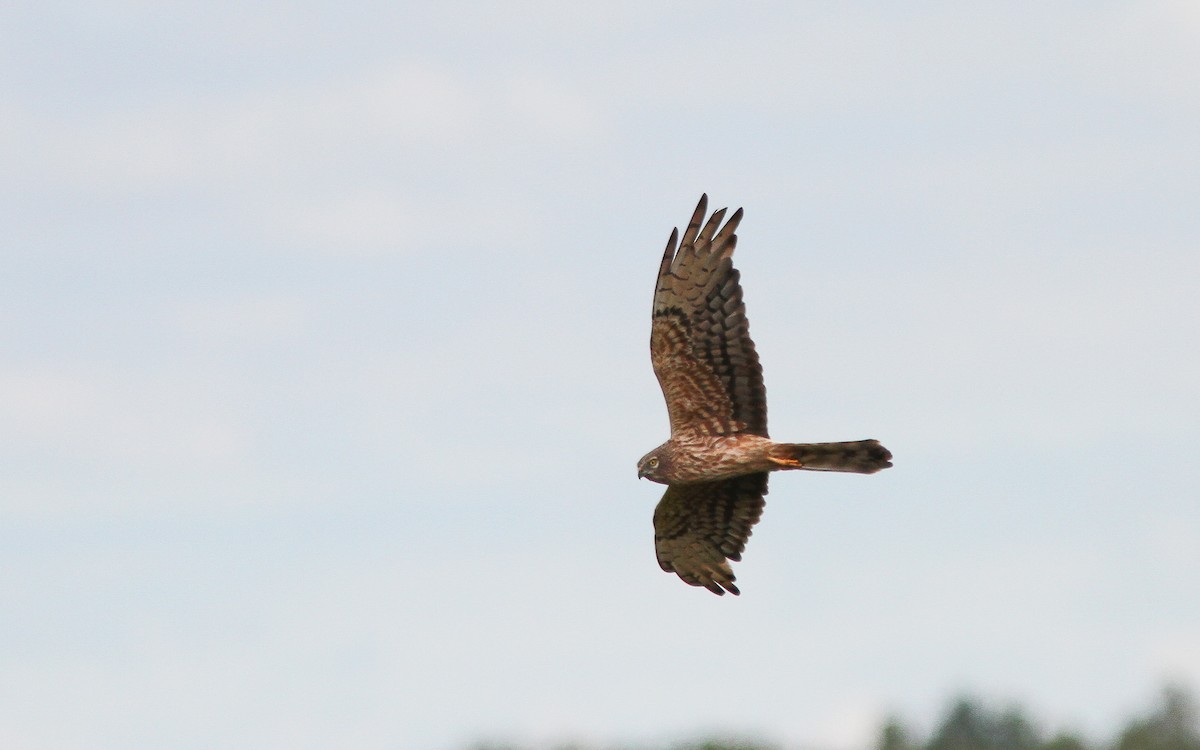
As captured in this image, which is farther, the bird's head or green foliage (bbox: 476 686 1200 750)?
green foliage (bbox: 476 686 1200 750)

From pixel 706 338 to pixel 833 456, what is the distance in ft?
5.21

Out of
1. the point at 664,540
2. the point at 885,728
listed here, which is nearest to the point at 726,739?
the point at 885,728

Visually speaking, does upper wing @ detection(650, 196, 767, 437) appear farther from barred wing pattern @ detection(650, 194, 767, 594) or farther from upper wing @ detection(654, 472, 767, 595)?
upper wing @ detection(654, 472, 767, 595)

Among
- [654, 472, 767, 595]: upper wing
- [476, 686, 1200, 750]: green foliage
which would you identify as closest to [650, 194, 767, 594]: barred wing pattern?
[654, 472, 767, 595]: upper wing

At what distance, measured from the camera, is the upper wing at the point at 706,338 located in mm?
18922

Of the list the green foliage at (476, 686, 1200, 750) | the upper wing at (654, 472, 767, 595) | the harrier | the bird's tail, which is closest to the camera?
the bird's tail

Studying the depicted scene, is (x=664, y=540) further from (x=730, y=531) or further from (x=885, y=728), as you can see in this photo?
(x=885, y=728)

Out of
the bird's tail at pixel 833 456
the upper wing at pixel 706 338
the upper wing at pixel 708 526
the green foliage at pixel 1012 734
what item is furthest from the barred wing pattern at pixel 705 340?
the green foliage at pixel 1012 734

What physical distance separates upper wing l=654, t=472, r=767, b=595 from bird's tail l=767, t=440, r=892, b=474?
1362mm

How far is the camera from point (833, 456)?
18.5m

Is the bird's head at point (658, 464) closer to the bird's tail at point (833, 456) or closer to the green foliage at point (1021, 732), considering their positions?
the bird's tail at point (833, 456)

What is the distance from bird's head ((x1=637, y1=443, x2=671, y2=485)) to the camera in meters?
19.2

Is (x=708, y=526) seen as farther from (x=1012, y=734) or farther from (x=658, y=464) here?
(x=1012, y=734)

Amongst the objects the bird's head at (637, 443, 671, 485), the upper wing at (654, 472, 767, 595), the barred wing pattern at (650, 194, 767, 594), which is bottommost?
the upper wing at (654, 472, 767, 595)
